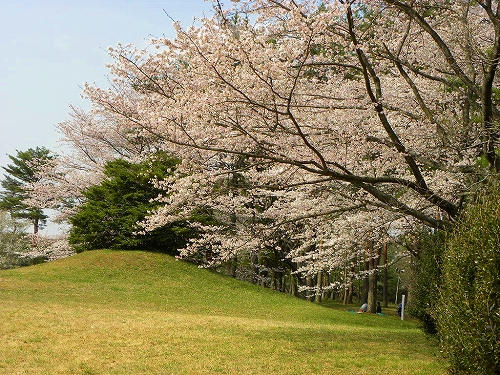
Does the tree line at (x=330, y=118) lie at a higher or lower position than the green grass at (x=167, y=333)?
higher

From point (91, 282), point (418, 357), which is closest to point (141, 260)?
point (91, 282)

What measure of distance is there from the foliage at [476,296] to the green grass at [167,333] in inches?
89.9

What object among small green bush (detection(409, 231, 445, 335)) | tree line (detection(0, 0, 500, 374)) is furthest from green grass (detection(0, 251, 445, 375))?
tree line (detection(0, 0, 500, 374))

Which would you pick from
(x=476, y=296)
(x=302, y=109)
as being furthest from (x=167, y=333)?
(x=476, y=296)

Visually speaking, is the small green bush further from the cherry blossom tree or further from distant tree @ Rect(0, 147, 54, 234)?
distant tree @ Rect(0, 147, 54, 234)

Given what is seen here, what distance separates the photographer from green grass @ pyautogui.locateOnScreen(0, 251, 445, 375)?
6.56 m

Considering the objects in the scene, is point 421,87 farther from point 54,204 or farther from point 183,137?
point 54,204

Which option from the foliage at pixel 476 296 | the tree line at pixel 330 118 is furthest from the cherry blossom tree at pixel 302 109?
the foliage at pixel 476 296

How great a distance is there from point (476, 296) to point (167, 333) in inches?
230

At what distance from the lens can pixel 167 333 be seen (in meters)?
8.76

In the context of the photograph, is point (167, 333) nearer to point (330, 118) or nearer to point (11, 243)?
point (330, 118)

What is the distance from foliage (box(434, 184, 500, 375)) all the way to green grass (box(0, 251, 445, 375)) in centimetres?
228

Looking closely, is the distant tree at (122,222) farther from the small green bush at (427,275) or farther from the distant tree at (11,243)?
the distant tree at (11,243)

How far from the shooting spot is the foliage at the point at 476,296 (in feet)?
13.9
